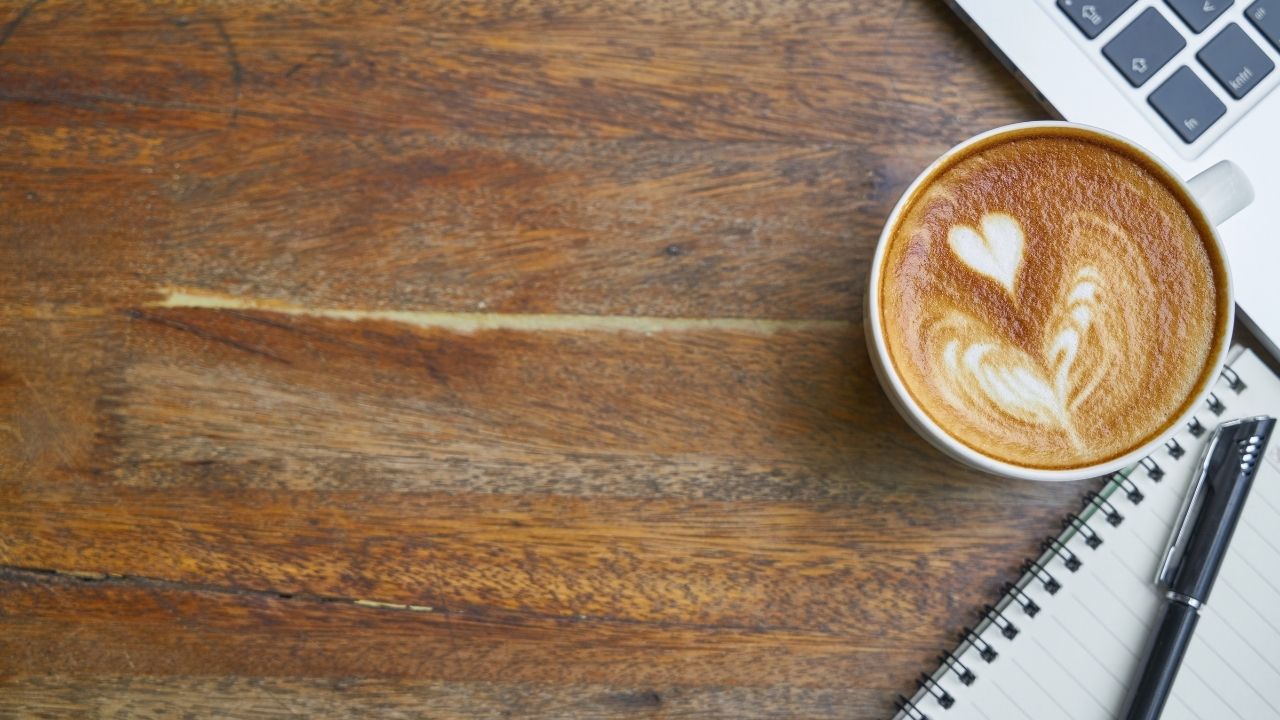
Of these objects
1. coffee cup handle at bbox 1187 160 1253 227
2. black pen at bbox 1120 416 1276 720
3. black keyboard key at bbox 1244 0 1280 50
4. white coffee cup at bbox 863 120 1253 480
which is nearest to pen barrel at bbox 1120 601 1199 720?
black pen at bbox 1120 416 1276 720

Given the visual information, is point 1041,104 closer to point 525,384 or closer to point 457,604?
point 525,384

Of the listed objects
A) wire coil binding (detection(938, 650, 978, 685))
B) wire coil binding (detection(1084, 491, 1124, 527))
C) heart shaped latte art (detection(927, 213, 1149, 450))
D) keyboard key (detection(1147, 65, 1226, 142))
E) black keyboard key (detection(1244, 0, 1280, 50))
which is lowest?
wire coil binding (detection(938, 650, 978, 685))

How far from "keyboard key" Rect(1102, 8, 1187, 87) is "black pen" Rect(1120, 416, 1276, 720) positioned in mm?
208

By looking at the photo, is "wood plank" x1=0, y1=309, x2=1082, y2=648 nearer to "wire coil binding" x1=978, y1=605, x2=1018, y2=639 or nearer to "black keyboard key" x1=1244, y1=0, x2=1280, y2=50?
"wire coil binding" x1=978, y1=605, x2=1018, y2=639

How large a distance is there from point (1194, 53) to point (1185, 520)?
26 cm

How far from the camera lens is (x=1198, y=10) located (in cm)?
55

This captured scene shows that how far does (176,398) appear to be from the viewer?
597 mm

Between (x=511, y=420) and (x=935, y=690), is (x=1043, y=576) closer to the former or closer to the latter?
(x=935, y=690)

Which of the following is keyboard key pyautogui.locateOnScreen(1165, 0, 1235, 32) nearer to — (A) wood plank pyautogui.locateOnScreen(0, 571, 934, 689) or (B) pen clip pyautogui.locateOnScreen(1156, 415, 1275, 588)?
(B) pen clip pyautogui.locateOnScreen(1156, 415, 1275, 588)

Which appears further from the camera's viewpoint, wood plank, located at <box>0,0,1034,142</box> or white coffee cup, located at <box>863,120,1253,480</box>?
wood plank, located at <box>0,0,1034,142</box>

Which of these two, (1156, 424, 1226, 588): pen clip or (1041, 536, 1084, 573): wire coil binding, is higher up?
(1156, 424, 1226, 588): pen clip

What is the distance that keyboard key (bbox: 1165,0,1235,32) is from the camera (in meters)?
0.55

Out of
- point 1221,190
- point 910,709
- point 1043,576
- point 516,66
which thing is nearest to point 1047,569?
point 1043,576

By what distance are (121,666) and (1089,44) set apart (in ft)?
2.18
